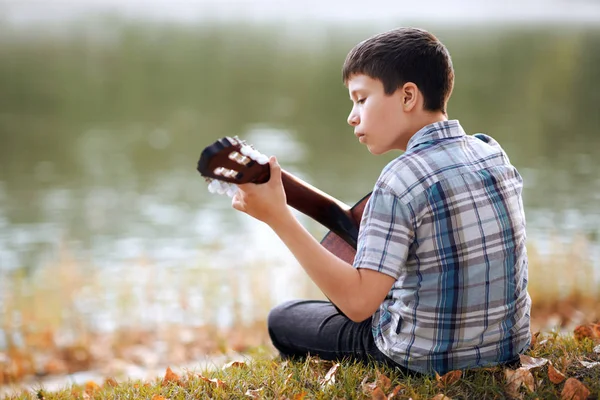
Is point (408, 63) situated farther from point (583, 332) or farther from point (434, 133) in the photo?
point (583, 332)

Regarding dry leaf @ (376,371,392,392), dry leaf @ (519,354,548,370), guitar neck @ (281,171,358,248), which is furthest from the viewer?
guitar neck @ (281,171,358,248)

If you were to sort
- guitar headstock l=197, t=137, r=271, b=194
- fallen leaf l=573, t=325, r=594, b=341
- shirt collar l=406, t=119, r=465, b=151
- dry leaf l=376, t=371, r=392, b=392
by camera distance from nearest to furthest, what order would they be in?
guitar headstock l=197, t=137, r=271, b=194 < shirt collar l=406, t=119, r=465, b=151 < dry leaf l=376, t=371, r=392, b=392 < fallen leaf l=573, t=325, r=594, b=341

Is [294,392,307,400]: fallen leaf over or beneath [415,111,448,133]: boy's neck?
beneath

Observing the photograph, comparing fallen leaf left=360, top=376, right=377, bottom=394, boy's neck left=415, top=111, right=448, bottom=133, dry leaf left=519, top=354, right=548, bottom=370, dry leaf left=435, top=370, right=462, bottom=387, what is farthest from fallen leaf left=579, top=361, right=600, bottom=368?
boy's neck left=415, top=111, right=448, bottom=133

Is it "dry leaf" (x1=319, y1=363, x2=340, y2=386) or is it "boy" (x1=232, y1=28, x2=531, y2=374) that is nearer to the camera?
"boy" (x1=232, y1=28, x2=531, y2=374)

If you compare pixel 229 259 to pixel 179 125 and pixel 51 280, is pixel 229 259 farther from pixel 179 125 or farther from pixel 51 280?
pixel 179 125

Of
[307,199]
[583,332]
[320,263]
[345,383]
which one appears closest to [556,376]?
[345,383]

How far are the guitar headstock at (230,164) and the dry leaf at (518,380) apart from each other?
3.42ft

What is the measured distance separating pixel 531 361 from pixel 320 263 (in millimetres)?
939

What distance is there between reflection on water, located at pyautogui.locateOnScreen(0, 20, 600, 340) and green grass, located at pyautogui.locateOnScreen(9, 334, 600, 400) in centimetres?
360

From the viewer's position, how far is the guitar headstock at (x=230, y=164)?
202cm

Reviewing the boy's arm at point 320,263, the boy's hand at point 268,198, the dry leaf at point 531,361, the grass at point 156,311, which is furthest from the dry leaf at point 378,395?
the grass at point 156,311

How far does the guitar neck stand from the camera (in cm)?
287

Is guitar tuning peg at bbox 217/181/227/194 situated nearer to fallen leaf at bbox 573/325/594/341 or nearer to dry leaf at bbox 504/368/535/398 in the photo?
dry leaf at bbox 504/368/535/398
